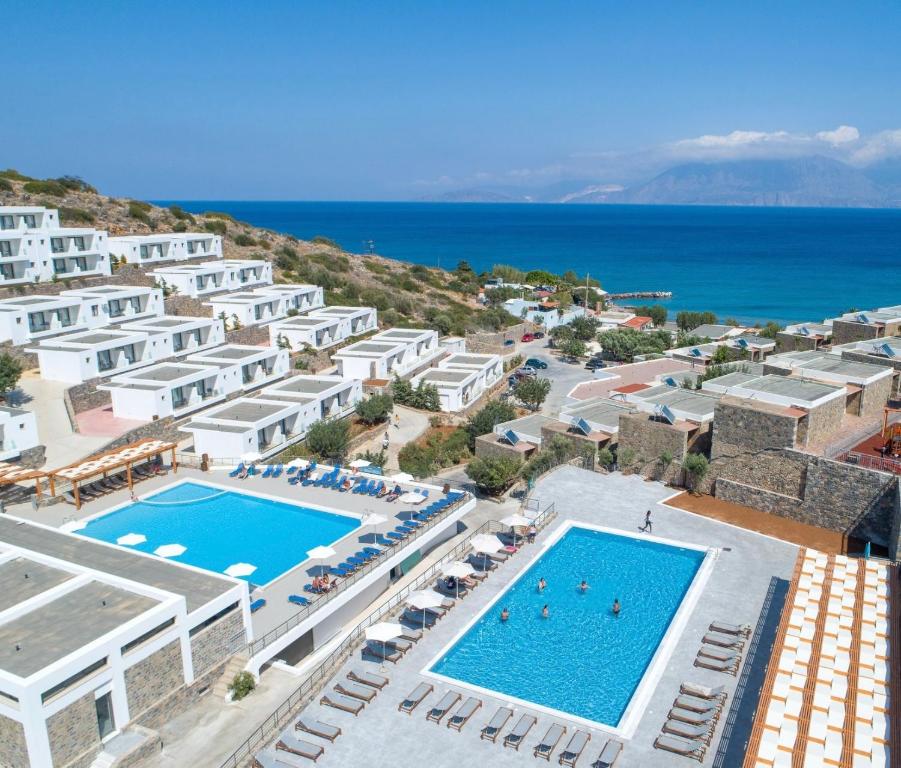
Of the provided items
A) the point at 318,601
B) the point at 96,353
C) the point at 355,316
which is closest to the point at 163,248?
the point at 355,316

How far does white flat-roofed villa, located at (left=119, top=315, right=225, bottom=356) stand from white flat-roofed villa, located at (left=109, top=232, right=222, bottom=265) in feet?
39.7

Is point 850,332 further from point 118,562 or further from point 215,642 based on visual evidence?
point 118,562

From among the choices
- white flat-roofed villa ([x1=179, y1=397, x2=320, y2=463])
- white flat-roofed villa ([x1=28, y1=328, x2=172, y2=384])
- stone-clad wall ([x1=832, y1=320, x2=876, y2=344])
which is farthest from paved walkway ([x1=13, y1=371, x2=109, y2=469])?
stone-clad wall ([x1=832, y1=320, x2=876, y2=344])

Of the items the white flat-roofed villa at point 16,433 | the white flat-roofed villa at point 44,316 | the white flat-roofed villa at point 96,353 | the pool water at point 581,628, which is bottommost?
the pool water at point 581,628

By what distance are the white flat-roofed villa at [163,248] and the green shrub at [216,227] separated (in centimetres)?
1266

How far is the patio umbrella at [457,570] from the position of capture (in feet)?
61.9

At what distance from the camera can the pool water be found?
15.8 m

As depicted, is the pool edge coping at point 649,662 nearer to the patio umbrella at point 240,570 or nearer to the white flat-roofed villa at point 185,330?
the patio umbrella at point 240,570

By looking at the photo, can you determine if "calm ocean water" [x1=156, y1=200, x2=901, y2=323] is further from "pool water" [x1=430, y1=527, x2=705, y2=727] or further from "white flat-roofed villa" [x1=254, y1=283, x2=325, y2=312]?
"pool water" [x1=430, y1=527, x2=705, y2=727]

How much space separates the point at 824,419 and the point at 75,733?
928 inches

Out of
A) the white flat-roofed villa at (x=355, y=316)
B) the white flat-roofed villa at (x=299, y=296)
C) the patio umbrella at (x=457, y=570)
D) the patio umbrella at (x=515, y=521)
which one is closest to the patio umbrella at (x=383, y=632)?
the patio umbrella at (x=457, y=570)

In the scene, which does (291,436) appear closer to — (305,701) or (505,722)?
(305,701)

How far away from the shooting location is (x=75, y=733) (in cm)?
1288

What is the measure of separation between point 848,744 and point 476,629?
8.12 metres
